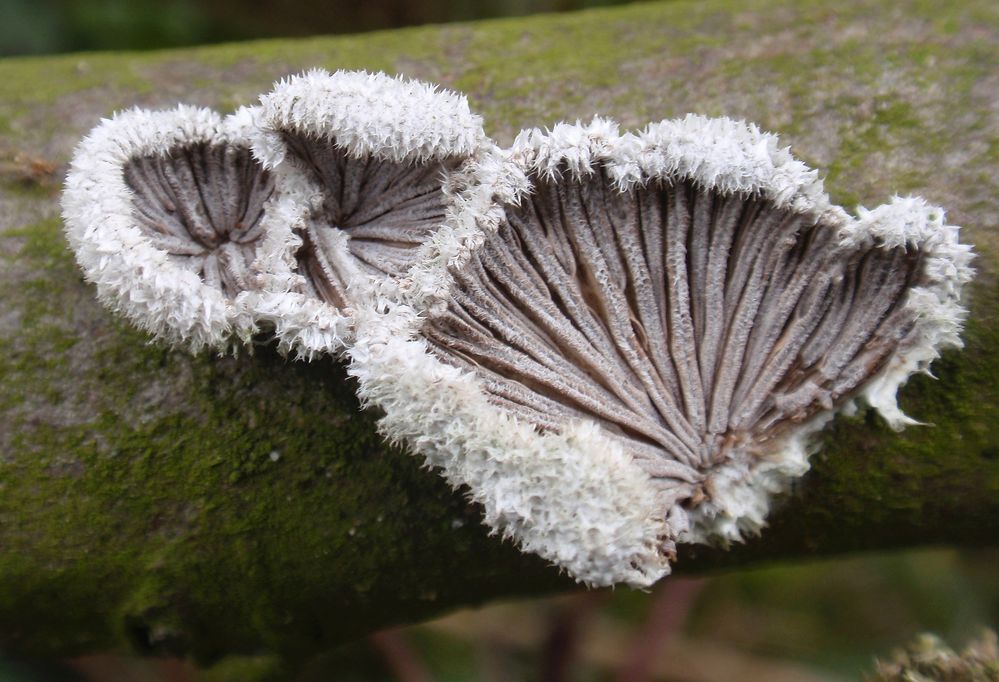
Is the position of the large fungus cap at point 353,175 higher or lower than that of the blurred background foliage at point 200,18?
lower

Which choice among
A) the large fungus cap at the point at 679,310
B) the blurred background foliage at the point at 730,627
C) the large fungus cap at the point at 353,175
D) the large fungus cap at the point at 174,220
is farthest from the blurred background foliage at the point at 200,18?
the blurred background foliage at the point at 730,627

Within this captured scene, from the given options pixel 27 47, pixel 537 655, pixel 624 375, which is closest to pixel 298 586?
pixel 624 375

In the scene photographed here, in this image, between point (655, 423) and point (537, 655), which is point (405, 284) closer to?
point (655, 423)

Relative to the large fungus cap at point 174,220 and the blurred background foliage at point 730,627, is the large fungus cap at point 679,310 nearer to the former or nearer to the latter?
the large fungus cap at point 174,220

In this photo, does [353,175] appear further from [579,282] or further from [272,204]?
[579,282]

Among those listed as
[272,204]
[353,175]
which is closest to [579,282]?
[353,175]
